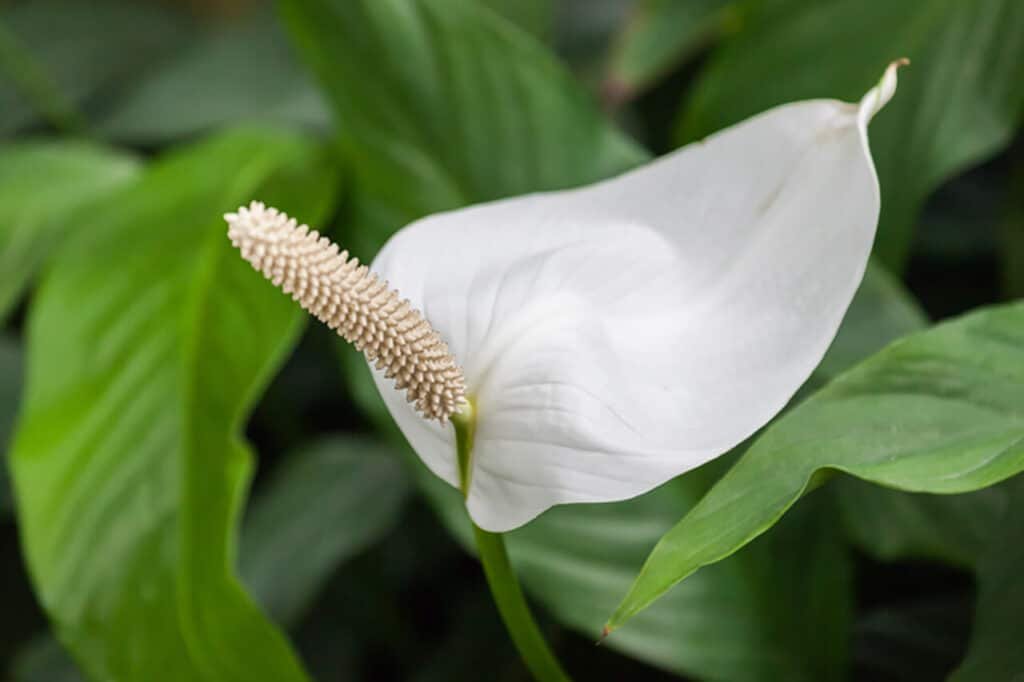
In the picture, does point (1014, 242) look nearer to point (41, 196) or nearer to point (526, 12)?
point (526, 12)

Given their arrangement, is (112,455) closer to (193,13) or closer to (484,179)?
(484,179)

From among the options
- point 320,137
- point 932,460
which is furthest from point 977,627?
point 320,137

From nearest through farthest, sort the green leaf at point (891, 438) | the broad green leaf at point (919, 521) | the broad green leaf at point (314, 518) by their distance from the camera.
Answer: the green leaf at point (891, 438)
the broad green leaf at point (919, 521)
the broad green leaf at point (314, 518)

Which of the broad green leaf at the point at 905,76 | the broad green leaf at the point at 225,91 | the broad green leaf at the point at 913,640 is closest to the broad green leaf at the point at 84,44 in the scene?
the broad green leaf at the point at 225,91

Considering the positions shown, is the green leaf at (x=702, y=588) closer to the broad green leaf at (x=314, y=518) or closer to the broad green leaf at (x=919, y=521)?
the broad green leaf at (x=919, y=521)

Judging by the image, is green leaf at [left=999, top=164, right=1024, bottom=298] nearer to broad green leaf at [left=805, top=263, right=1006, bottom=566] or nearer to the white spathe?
broad green leaf at [left=805, top=263, right=1006, bottom=566]

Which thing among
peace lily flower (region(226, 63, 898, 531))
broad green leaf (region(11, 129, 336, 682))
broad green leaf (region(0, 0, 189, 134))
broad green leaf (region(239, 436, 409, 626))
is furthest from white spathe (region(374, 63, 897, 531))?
broad green leaf (region(0, 0, 189, 134))
